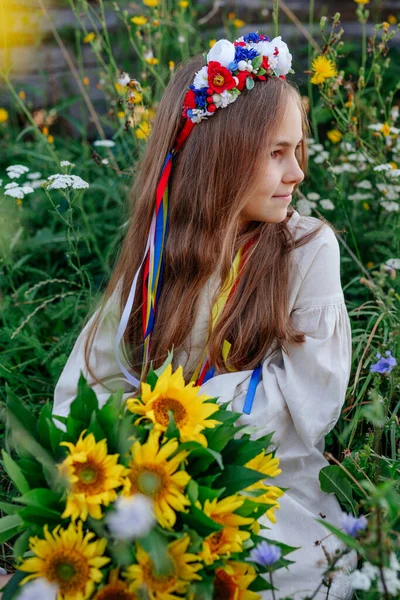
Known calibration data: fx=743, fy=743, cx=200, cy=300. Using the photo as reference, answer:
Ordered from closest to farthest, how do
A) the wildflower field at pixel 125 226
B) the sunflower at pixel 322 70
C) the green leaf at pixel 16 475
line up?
the green leaf at pixel 16 475, the wildflower field at pixel 125 226, the sunflower at pixel 322 70

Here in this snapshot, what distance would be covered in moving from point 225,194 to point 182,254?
0.18 m

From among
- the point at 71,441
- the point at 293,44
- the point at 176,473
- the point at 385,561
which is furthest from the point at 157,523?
the point at 293,44

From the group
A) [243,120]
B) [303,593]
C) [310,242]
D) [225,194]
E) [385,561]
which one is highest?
[243,120]

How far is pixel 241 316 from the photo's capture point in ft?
5.89

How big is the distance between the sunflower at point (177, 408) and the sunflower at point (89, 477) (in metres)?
0.11

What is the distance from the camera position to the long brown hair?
1.69 meters

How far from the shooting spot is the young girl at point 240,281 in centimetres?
168

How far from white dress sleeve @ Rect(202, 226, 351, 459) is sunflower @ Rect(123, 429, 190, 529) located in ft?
1.55

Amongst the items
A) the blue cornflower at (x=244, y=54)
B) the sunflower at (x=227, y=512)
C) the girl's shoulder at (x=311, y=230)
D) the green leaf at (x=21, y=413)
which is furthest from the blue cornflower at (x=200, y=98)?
the sunflower at (x=227, y=512)

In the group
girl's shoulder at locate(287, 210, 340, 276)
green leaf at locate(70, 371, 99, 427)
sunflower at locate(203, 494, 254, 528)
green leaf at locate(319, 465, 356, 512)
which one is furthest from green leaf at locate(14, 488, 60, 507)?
girl's shoulder at locate(287, 210, 340, 276)

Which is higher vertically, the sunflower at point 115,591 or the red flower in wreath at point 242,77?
the red flower in wreath at point 242,77

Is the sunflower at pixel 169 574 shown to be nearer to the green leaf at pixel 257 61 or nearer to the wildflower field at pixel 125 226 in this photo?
the wildflower field at pixel 125 226

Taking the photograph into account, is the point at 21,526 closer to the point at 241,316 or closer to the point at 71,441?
the point at 71,441

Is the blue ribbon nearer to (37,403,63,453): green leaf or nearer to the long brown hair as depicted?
the long brown hair
